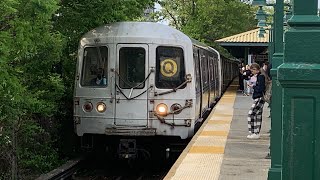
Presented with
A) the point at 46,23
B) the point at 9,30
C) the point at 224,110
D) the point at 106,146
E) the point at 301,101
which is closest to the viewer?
the point at 301,101

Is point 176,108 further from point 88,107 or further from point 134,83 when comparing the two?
point 88,107

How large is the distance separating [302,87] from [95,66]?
28.6ft

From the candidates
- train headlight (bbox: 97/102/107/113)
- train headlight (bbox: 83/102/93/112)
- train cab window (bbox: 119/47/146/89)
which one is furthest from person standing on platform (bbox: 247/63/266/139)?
train headlight (bbox: 83/102/93/112)

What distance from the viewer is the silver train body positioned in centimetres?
1098

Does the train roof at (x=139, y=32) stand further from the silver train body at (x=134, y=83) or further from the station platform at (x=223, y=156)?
the station platform at (x=223, y=156)

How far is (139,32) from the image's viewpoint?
11211mm

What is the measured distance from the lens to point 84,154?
41.9 ft

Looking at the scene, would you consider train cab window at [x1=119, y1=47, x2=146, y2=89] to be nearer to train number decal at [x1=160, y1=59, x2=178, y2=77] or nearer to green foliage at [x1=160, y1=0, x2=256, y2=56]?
train number decal at [x1=160, y1=59, x2=178, y2=77]

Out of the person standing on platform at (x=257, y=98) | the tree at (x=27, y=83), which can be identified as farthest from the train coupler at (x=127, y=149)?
the person standing on platform at (x=257, y=98)

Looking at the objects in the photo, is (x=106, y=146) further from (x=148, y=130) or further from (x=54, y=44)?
(x=54, y=44)

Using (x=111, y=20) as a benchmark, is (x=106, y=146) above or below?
below

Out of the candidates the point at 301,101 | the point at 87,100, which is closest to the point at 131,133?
the point at 87,100

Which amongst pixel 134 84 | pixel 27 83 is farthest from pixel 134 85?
pixel 27 83

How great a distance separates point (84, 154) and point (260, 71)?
4.64 metres
